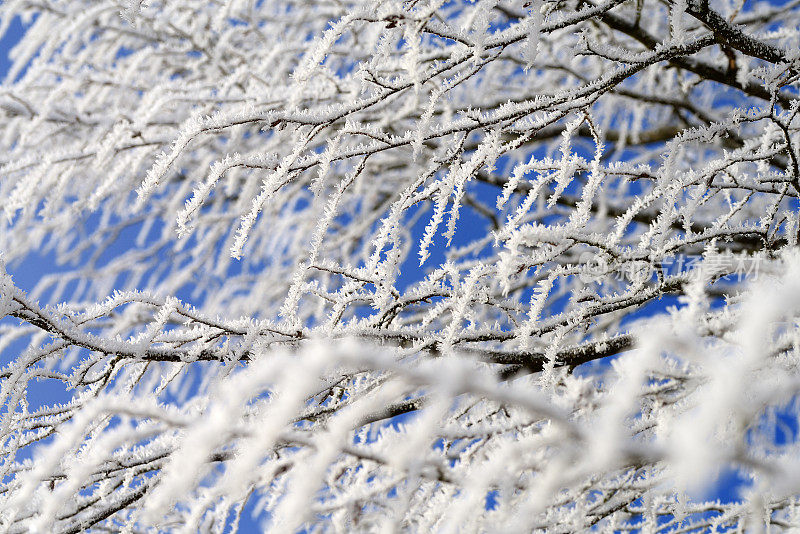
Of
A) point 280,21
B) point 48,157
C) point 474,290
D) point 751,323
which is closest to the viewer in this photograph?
point 751,323

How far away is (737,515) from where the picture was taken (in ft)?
4.31

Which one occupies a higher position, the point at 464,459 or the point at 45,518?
the point at 464,459

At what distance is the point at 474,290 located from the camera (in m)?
1.26

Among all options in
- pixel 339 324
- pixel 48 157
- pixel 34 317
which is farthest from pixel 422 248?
pixel 48 157

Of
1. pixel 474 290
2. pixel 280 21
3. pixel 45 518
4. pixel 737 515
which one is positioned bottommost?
pixel 45 518

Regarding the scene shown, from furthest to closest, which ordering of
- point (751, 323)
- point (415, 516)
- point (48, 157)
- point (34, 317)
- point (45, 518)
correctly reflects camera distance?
point (48, 157) → point (415, 516) → point (34, 317) → point (45, 518) → point (751, 323)

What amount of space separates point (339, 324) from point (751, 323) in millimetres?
914

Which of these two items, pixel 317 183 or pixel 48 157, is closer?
pixel 317 183

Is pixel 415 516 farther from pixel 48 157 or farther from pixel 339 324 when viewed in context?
pixel 48 157

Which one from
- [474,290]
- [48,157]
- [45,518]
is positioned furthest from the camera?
[48,157]

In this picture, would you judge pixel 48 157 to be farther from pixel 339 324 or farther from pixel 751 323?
pixel 751 323

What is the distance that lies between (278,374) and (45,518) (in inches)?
15.6

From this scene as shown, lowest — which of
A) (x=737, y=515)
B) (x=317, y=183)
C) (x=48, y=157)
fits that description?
(x=737, y=515)

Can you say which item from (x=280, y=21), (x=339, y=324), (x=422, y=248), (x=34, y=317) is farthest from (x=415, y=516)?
(x=280, y=21)
